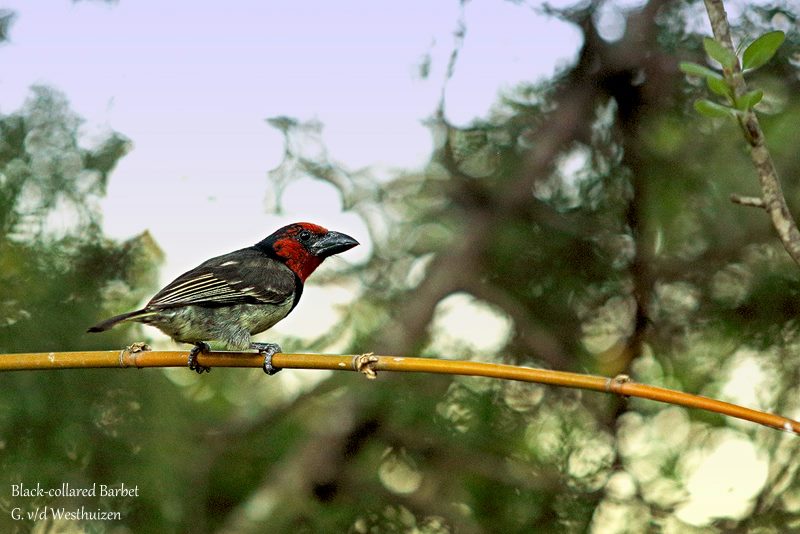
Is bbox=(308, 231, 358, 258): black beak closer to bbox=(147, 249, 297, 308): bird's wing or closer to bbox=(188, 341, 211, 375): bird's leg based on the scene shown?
bbox=(147, 249, 297, 308): bird's wing

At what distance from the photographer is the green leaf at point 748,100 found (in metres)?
2.02

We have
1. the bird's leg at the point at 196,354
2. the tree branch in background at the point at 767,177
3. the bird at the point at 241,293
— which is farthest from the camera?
the bird at the point at 241,293

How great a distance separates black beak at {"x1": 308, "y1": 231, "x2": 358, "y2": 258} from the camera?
13.4ft

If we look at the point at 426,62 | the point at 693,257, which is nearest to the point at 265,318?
the point at 426,62

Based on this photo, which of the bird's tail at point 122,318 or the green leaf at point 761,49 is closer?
the green leaf at point 761,49

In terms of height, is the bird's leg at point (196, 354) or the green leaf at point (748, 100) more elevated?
the green leaf at point (748, 100)

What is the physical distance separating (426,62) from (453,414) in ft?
5.49

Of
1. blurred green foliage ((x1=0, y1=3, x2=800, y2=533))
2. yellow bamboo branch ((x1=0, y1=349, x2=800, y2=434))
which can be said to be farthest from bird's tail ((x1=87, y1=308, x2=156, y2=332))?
blurred green foliage ((x1=0, y1=3, x2=800, y2=533))

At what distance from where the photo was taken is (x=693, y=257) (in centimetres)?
457

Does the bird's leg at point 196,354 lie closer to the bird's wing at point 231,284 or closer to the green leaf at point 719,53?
the bird's wing at point 231,284

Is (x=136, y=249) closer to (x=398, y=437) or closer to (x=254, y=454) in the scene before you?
(x=254, y=454)

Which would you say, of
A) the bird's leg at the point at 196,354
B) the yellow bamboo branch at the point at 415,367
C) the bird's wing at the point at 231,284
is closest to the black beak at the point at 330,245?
the bird's wing at the point at 231,284

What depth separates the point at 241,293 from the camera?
3.73 meters

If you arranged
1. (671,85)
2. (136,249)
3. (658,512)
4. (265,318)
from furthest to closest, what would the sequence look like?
(671,85) → (136,249) → (658,512) → (265,318)
